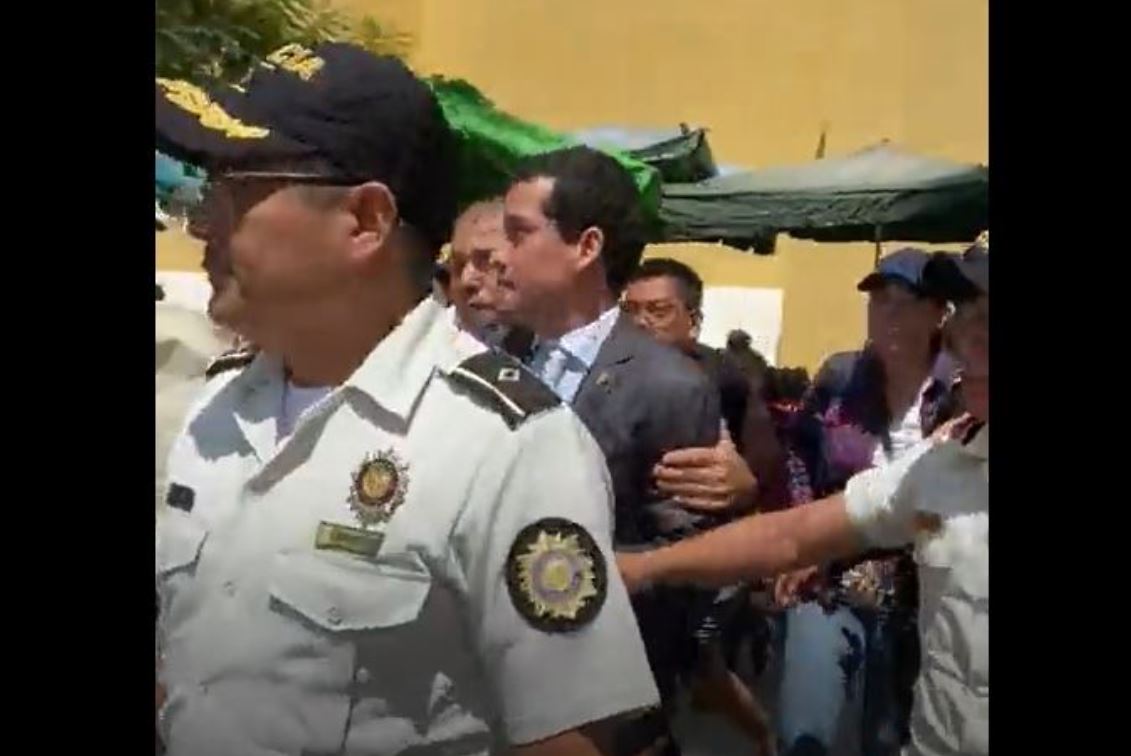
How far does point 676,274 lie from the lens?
237 cm

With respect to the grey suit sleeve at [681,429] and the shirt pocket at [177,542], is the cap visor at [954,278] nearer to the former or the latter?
the grey suit sleeve at [681,429]

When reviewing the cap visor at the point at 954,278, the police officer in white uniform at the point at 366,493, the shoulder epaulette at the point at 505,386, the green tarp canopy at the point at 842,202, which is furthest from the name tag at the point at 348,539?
the cap visor at the point at 954,278

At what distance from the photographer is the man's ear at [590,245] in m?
2.37

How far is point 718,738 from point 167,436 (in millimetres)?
972

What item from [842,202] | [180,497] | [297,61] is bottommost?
[180,497]

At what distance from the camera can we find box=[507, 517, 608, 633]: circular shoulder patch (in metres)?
2.28

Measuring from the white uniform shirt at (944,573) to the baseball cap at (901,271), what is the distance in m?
0.26

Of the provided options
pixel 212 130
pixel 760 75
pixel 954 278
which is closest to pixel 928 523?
pixel 954 278

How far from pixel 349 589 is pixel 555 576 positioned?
30 cm

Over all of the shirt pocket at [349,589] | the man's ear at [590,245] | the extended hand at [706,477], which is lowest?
the shirt pocket at [349,589]

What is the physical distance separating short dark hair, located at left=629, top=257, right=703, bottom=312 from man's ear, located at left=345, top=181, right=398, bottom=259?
1.23 feet

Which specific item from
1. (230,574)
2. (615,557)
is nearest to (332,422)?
(230,574)

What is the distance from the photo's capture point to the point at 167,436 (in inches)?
97.3

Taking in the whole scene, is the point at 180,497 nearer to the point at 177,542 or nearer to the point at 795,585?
the point at 177,542
